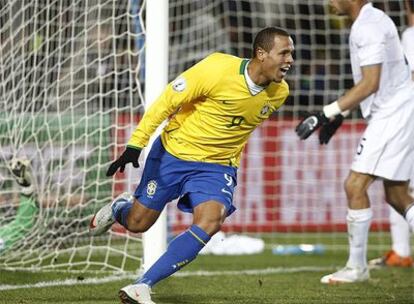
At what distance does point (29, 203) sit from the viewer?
8594mm

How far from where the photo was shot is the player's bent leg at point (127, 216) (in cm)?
680

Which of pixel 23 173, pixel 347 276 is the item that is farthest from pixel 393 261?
pixel 23 173

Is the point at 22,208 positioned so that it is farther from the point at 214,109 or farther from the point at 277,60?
the point at 277,60

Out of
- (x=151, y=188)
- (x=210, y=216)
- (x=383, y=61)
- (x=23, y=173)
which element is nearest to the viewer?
(x=210, y=216)

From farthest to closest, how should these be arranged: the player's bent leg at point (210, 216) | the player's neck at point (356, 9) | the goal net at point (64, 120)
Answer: the goal net at point (64, 120) → the player's neck at point (356, 9) → the player's bent leg at point (210, 216)

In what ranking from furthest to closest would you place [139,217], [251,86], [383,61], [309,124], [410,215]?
[383,61] < [410,215] < [309,124] < [139,217] < [251,86]

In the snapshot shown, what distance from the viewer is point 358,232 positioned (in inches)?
311

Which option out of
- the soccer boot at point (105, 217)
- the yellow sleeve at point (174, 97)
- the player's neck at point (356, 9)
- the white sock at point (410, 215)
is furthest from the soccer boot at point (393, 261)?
the yellow sleeve at point (174, 97)

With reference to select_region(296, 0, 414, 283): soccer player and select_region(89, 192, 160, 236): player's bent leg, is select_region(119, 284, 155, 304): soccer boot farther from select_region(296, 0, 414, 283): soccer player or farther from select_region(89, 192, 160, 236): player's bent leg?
select_region(296, 0, 414, 283): soccer player

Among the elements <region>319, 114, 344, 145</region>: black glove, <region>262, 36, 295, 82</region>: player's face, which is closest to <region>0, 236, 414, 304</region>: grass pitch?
<region>319, 114, 344, 145</region>: black glove

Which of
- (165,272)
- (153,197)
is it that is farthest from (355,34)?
(165,272)

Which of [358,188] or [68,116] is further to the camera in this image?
[68,116]

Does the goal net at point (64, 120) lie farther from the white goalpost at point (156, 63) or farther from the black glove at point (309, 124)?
the black glove at point (309, 124)

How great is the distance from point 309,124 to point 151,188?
1.19m
